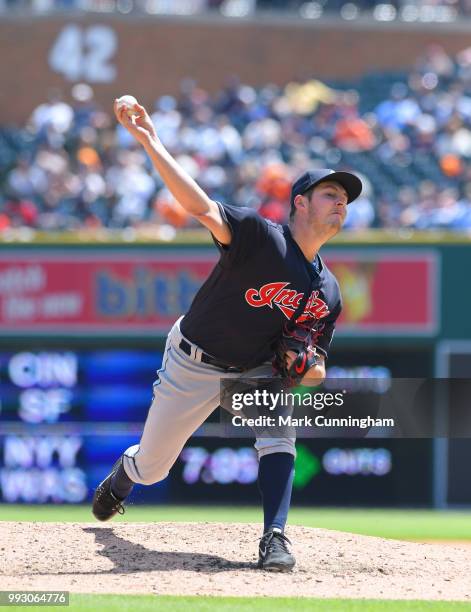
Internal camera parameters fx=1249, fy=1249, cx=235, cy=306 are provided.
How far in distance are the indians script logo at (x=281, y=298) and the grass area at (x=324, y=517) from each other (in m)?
3.38

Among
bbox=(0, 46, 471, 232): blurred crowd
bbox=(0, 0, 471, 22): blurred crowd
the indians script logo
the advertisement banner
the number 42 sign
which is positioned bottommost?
the indians script logo

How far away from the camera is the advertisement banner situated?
11156mm

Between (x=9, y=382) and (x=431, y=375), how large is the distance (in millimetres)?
3797

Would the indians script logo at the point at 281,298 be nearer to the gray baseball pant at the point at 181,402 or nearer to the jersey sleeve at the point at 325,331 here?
the jersey sleeve at the point at 325,331

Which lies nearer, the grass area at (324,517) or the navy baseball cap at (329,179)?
the navy baseball cap at (329,179)

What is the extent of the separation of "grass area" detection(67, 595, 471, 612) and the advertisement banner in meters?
6.48

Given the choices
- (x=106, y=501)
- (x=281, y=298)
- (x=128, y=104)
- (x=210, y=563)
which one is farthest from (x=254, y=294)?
(x=106, y=501)

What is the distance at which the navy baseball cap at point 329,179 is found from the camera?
206 inches

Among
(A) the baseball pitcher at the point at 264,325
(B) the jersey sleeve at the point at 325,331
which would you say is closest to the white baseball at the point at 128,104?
(A) the baseball pitcher at the point at 264,325

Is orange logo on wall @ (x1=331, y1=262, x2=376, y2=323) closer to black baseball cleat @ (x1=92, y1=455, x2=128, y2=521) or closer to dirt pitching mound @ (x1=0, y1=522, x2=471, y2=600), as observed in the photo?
dirt pitching mound @ (x1=0, y1=522, x2=471, y2=600)

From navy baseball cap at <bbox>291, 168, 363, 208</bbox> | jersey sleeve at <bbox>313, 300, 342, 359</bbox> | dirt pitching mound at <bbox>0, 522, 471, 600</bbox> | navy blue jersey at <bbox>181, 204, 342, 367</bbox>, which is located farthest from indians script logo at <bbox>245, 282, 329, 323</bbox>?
dirt pitching mound at <bbox>0, 522, 471, 600</bbox>

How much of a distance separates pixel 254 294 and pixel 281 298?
0.12m

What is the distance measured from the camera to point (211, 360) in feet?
17.8

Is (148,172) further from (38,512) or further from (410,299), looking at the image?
(38,512)
